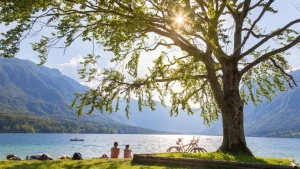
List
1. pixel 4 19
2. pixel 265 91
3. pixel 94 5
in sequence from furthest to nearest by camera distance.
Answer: pixel 265 91
pixel 94 5
pixel 4 19

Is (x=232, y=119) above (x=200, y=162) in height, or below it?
above

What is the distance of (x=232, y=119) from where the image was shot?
2047cm

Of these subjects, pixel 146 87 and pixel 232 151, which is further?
pixel 146 87

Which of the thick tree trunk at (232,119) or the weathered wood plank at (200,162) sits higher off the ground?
the thick tree trunk at (232,119)

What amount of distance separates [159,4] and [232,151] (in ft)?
33.8

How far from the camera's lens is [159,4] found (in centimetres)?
1652

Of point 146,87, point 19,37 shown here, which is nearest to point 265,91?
point 146,87

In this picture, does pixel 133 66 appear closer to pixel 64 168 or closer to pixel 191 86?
pixel 191 86

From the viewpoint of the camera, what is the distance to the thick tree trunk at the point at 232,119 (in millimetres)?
20172

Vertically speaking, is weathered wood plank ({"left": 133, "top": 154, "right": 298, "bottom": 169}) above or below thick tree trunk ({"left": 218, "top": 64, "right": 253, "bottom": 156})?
below

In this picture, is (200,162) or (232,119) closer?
(200,162)

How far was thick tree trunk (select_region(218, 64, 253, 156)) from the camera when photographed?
20172 millimetres

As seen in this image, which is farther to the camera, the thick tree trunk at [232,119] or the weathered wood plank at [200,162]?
the thick tree trunk at [232,119]

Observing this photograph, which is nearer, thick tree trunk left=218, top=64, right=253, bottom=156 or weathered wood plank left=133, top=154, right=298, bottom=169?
weathered wood plank left=133, top=154, right=298, bottom=169
